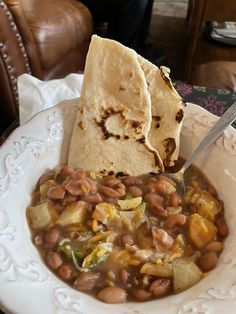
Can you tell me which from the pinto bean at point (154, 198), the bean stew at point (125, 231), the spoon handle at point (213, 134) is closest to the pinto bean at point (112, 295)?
the bean stew at point (125, 231)

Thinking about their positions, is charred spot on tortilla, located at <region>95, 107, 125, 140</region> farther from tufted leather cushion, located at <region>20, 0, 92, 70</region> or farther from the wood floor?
the wood floor

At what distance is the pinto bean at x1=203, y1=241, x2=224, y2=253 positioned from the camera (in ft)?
2.81

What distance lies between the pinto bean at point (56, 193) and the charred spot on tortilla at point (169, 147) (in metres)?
0.26

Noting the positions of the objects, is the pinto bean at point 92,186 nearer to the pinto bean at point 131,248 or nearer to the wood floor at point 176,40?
the pinto bean at point 131,248

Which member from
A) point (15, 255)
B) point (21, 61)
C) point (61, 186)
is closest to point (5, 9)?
point (21, 61)

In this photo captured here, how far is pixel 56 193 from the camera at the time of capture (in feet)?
3.07

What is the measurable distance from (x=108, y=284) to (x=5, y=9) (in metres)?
1.42

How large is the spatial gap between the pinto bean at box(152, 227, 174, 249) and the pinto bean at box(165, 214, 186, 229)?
33 mm

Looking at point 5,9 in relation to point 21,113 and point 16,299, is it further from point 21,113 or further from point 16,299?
point 16,299

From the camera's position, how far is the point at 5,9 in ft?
6.18

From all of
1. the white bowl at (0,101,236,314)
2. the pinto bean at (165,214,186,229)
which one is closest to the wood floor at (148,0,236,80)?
the white bowl at (0,101,236,314)

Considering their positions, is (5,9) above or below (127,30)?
above

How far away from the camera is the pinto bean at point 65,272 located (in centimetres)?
80

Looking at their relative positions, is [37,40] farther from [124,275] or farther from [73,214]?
[124,275]
